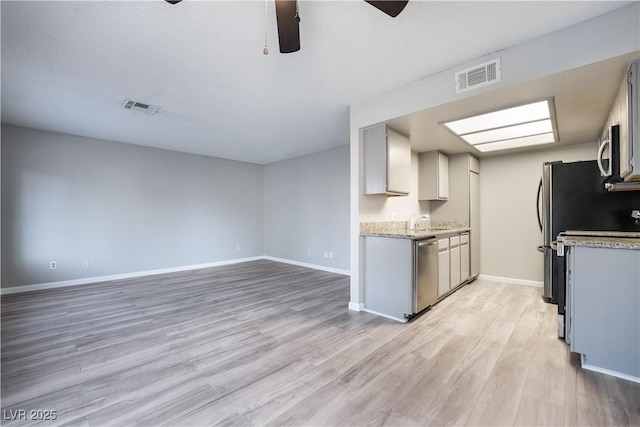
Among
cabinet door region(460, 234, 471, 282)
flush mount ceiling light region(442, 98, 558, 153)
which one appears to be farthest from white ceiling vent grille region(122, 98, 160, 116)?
cabinet door region(460, 234, 471, 282)

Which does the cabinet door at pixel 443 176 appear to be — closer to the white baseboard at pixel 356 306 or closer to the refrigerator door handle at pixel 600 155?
the refrigerator door handle at pixel 600 155

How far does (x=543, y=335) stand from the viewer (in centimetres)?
254

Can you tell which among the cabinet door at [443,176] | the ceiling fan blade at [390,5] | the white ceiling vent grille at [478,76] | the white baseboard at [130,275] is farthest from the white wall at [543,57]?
the white baseboard at [130,275]

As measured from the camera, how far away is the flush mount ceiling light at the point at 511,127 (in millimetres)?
2719

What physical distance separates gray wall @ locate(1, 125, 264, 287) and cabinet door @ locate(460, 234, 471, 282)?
490 cm

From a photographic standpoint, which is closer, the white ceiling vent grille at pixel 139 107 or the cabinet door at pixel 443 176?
the white ceiling vent grille at pixel 139 107

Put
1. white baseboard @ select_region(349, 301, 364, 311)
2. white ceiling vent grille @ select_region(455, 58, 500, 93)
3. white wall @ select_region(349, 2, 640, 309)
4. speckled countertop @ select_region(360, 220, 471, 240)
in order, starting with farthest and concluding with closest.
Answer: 1. white baseboard @ select_region(349, 301, 364, 311)
2. speckled countertop @ select_region(360, 220, 471, 240)
3. white ceiling vent grille @ select_region(455, 58, 500, 93)
4. white wall @ select_region(349, 2, 640, 309)

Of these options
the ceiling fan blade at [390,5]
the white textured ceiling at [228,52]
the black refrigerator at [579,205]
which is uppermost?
the white textured ceiling at [228,52]

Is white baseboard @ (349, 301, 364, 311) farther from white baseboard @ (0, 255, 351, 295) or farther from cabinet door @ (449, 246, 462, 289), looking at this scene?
white baseboard @ (0, 255, 351, 295)

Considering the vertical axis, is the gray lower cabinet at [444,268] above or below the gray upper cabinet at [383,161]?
below

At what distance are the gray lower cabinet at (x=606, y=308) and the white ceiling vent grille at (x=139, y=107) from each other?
4580 mm

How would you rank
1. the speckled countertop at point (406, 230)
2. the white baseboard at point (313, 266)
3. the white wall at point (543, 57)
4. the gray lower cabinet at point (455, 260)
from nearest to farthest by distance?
the white wall at point (543, 57) → the speckled countertop at point (406, 230) → the gray lower cabinet at point (455, 260) → the white baseboard at point (313, 266)

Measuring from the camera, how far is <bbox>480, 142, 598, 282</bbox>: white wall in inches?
165

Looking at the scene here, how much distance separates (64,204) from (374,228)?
16.6 feet
